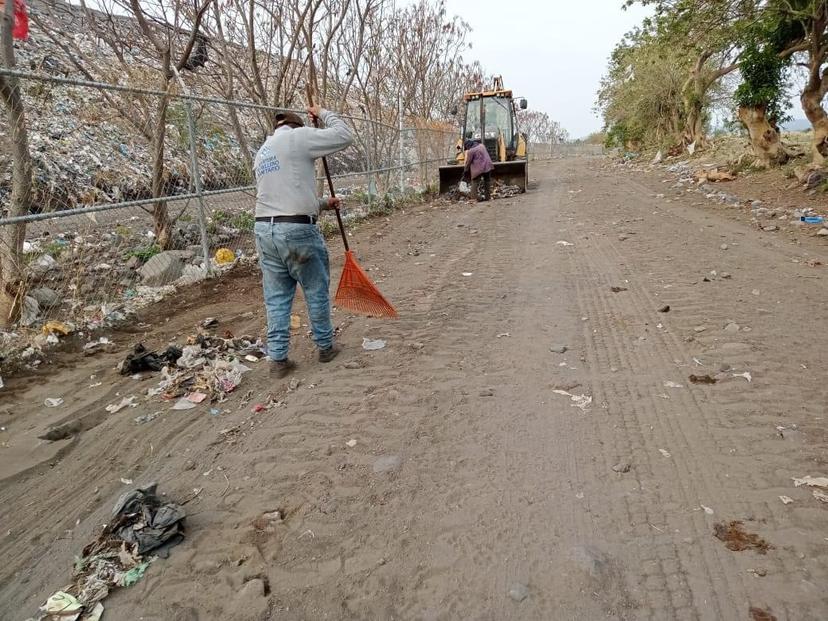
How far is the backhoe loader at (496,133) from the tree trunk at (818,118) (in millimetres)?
6377

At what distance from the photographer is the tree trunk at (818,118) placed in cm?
1018

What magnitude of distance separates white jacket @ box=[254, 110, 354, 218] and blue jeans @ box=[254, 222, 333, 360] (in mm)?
137

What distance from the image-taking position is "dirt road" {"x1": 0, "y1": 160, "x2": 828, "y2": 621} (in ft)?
6.29

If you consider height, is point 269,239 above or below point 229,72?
below

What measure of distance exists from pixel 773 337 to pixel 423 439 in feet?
9.13

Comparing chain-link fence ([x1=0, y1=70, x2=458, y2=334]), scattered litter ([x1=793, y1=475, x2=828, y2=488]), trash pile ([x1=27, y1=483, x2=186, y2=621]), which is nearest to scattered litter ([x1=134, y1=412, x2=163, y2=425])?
trash pile ([x1=27, y1=483, x2=186, y2=621])

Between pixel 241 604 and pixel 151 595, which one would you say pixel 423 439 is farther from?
pixel 151 595

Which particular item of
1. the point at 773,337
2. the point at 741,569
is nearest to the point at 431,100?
the point at 773,337

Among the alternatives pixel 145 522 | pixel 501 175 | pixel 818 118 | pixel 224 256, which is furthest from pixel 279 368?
pixel 501 175

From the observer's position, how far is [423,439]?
9.31ft

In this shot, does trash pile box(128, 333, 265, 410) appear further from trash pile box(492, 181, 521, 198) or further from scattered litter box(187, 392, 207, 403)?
trash pile box(492, 181, 521, 198)

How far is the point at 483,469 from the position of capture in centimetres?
256

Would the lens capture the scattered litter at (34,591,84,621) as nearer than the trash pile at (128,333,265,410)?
Yes

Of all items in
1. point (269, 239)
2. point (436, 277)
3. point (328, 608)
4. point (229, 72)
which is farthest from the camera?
point (229, 72)
